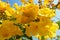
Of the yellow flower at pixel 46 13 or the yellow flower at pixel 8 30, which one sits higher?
the yellow flower at pixel 46 13

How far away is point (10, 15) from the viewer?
28 centimetres

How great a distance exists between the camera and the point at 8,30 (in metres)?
A: 0.26

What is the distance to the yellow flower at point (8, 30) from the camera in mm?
260

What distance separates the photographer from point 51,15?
26cm

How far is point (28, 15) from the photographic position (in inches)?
10.5

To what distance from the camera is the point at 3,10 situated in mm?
300

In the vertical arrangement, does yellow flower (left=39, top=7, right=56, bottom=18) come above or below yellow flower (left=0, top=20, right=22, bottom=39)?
above

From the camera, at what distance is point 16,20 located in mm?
274

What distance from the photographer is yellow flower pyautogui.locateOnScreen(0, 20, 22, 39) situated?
0.85ft

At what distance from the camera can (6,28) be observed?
0.86ft

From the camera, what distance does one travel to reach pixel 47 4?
12.3 inches

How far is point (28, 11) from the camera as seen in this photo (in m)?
0.27

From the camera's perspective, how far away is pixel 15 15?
0.91ft
